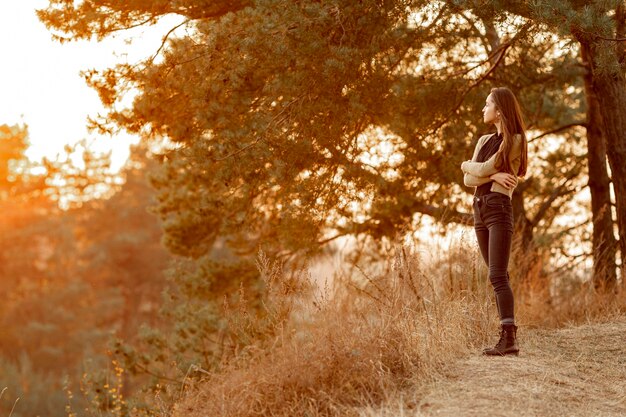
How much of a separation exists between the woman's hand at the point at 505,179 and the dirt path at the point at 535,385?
119 cm

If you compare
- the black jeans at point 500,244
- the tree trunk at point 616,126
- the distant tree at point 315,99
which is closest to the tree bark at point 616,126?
the tree trunk at point 616,126

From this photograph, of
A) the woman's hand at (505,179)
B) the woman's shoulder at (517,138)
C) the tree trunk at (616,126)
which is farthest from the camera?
the tree trunk at (616,126)

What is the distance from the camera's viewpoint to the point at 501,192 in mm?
5504

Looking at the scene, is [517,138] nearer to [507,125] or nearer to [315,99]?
[507,125]

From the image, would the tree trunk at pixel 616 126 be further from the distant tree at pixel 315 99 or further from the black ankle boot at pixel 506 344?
the black ankle boot at pixel 506 344

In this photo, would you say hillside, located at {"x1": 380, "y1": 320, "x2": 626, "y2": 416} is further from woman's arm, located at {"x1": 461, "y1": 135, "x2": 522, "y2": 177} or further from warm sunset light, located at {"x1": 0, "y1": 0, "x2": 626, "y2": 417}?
woman's arm, located at {"x1": 461, "y1": 135, "x2": 522, "y2": 177}

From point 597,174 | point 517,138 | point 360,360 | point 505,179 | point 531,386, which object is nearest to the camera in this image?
point 531,386

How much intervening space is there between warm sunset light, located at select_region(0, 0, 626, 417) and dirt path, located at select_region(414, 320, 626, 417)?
20 mm

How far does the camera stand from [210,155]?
8227 millimetres

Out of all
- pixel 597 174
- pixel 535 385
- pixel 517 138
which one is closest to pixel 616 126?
pixel 597 174

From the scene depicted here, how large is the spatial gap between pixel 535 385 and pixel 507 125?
1.76m

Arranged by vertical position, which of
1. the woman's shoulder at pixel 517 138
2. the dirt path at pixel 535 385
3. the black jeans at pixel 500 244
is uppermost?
the woman's shoulder at pixel 517 138

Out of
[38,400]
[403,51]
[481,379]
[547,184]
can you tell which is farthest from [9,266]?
[481,379]

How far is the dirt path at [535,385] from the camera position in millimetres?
4609
